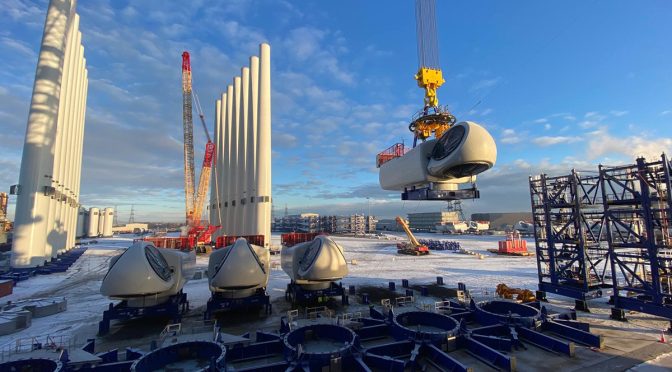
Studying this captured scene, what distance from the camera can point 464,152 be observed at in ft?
61.9

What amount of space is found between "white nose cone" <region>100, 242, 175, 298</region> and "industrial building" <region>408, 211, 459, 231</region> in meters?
153

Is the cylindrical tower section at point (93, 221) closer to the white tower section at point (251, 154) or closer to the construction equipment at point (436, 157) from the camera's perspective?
the white tower section at point (251, 154)

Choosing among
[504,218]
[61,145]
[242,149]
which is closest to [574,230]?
[242,149]

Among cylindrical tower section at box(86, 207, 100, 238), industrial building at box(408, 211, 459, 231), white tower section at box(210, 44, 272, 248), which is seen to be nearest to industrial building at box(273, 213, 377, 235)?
industrial building at box(408, 211, 459, 231)

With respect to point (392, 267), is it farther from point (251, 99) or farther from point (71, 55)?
point (71, 55)

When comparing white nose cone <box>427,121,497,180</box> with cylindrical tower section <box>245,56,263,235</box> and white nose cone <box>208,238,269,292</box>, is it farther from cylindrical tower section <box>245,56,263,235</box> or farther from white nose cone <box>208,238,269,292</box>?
cylindrical tower section <box>245,56,263,235</box>

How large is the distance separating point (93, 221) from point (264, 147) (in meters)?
108

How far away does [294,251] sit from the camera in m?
26.3

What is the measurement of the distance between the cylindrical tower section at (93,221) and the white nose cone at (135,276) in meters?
129

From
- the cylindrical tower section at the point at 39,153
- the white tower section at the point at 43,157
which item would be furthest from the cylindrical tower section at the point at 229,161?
the cylindrical tower section at the point at 39,153

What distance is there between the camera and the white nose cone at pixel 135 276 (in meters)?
18.9

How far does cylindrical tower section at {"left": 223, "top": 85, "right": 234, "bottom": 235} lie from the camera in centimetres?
7389

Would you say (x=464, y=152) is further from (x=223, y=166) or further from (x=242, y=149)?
(x=223, y=166)

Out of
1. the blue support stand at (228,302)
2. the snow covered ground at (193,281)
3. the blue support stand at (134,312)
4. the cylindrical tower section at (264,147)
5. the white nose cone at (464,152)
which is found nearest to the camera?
the white nose cone at (464,152)
